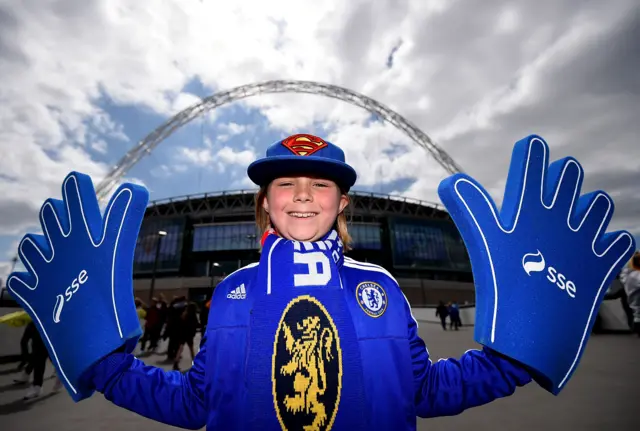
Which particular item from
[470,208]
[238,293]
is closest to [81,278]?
[238,293]

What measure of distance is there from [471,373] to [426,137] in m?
58.7

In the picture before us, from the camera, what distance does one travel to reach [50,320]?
1438mm

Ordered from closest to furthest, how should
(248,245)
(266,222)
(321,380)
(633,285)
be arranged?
(321,380) < (266,222) < (633,285) < (248,245)

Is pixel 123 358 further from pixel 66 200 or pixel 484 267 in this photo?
pixel 484 267

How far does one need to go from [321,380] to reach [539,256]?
39.0 inches

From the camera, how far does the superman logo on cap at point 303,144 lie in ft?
4.83

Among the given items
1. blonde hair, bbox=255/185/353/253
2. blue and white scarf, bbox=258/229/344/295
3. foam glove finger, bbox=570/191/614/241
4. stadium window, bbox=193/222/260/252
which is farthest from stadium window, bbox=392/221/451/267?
blue and white scarf, bbox=258/229/344/295

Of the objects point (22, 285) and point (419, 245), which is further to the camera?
point (419, 245)

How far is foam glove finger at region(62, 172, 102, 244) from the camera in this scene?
4.85 feet

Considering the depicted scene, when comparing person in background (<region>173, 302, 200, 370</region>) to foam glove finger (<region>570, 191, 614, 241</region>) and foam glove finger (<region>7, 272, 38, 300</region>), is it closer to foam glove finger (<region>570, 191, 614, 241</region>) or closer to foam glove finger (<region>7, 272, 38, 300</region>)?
foam glove finger (<region>7, 272, 38, 300</region>)

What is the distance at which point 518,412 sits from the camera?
4062 millimetres

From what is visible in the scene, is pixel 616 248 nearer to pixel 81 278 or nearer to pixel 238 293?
pixel 238 293

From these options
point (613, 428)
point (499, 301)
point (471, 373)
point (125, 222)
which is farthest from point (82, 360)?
point (613, 428)

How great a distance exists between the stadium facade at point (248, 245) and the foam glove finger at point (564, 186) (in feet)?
143
